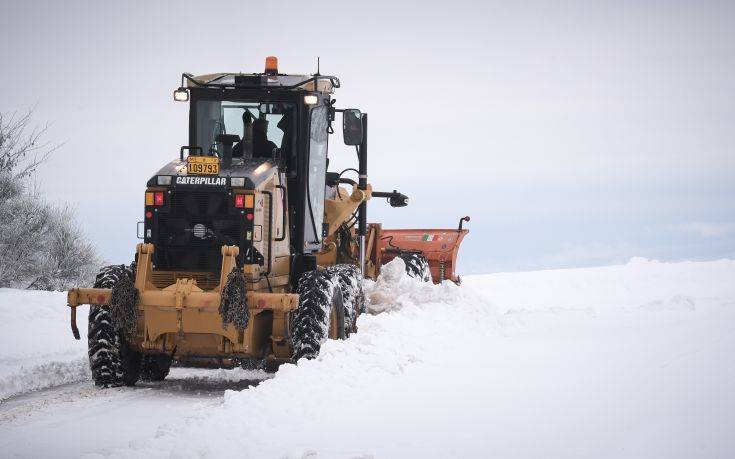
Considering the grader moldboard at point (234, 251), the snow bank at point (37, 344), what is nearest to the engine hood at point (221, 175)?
the grader moldboard at point (234, 251)

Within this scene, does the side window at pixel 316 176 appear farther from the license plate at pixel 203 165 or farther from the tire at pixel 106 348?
the tire at pixel 106 348

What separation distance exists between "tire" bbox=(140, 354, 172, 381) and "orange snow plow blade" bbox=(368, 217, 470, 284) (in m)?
6.11

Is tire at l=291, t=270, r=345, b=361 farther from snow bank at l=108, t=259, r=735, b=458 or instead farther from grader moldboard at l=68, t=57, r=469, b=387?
snow bank at l=108, t=259, r=735, b=458

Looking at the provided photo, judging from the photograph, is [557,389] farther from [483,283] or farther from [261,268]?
[483,283]

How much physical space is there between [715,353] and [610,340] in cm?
182

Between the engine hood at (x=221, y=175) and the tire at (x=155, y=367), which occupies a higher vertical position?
the engine hood at (x=221, y=175)

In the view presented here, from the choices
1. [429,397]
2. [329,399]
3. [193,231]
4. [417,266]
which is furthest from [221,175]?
[417,266]

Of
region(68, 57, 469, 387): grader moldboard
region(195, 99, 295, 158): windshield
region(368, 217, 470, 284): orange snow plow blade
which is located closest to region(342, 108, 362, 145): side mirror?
region(68, 57, 469, 387): grader moldboard

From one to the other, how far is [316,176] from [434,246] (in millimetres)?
5838

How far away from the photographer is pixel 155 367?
9.92 metres

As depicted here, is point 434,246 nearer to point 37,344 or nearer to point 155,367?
point 37,344

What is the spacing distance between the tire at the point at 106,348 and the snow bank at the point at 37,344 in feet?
3.12

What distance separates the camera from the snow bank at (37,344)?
9867 mm

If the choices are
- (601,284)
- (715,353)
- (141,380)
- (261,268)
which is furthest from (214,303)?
(601,284)
